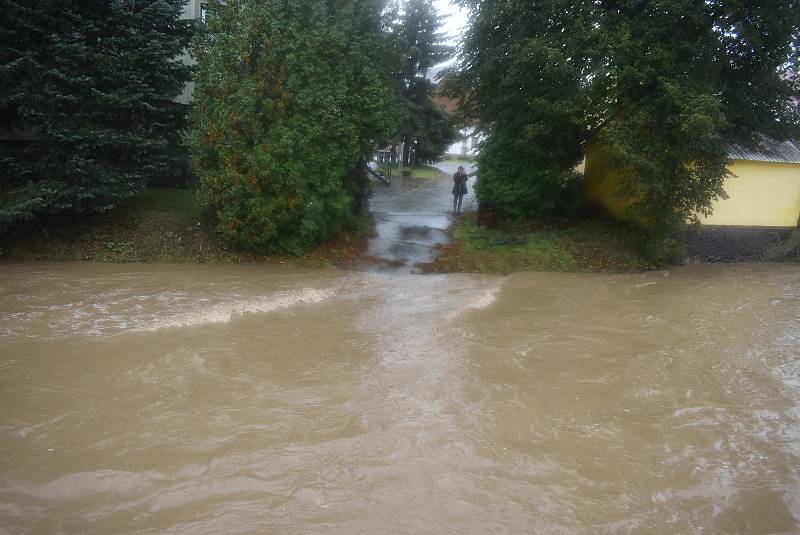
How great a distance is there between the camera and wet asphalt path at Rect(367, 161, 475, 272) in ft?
49.5

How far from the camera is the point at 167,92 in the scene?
13.7m

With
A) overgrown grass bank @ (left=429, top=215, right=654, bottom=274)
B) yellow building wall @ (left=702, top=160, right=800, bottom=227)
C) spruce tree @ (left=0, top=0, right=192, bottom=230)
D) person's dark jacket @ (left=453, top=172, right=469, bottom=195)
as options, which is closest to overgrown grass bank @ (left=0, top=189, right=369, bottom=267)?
spruce tree @ (left=0, top=0, right=192, bottom=230)

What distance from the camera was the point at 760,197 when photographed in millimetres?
16906

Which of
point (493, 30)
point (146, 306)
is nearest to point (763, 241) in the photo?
point (493, 30)

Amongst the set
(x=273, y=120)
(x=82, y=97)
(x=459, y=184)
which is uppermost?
(x=82, y=97)

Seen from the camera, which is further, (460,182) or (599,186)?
(460,182)

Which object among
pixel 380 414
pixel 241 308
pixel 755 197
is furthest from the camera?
pixel 755 197

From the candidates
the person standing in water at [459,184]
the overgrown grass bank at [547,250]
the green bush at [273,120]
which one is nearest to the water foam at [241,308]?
the green bush at [273,120]

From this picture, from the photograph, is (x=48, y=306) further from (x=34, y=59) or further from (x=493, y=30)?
(x=493, y=30)

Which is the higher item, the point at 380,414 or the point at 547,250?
the point at 547,250

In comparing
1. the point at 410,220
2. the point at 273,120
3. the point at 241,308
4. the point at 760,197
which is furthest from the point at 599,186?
the point at 241,308

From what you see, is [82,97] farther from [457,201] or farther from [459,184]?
[457,201]

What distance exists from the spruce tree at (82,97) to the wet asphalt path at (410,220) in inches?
249

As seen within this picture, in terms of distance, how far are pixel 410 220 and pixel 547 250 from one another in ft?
17.3
